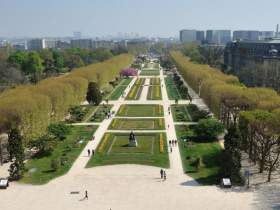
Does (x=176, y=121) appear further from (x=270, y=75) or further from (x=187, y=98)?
(x=270, y=75)

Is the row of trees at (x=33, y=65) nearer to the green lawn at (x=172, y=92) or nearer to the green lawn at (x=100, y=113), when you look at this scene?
the green lawn at (x=100, y=113)

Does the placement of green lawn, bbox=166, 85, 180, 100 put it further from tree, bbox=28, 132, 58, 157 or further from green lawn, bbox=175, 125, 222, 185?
tree, bbox=28, 132, 58, 157

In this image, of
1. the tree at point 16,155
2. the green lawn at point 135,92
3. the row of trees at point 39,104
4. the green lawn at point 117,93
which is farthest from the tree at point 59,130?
the green lawn at point 135,92

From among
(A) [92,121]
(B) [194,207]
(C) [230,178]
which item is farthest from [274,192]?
(A) [92,121]

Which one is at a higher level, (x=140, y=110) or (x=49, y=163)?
(x=140, y=110)

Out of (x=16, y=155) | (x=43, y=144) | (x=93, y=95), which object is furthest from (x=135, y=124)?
(x=16, y=155)

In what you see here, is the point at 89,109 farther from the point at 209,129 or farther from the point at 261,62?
the point at 261,62
